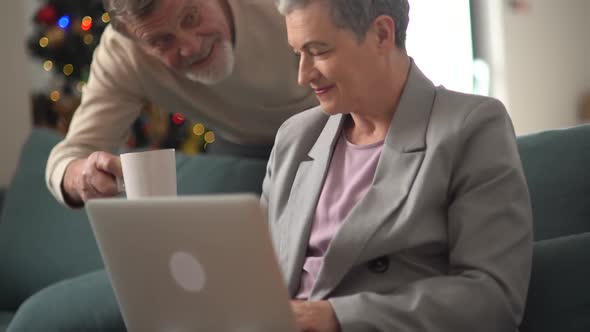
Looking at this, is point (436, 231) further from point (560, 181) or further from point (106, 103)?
point (106, 103)

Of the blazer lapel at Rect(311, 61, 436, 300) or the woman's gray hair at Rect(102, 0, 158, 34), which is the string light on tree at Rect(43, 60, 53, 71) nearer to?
the woman's gray hair at Rect(102, 0, 158, 34)

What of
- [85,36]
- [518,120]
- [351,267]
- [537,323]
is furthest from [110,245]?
[518,120]

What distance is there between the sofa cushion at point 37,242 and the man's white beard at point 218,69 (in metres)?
0.91

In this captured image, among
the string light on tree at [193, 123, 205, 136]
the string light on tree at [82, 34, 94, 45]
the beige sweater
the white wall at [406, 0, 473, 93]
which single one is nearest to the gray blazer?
the beige sweater

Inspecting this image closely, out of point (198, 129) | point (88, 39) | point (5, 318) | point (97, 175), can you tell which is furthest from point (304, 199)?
point (88, 39)

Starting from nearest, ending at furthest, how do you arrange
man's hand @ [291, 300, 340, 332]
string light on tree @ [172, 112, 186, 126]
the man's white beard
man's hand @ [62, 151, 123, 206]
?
man's hand @ [291, 300, 340, 332] → man's hand @ [62, 151, 123, 206] → the man's white beard → string light on tree @ [172, 112, 186, 126]

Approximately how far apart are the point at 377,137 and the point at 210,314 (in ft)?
1.63

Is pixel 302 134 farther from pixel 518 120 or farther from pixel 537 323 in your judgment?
pixel 518 120

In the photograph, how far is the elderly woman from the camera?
A: 1.49 metres

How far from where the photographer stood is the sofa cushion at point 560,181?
6.27 ft

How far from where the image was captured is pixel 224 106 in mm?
2561

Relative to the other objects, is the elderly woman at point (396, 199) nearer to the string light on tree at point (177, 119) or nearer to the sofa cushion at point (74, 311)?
the sofa cushion at point (74, 311)

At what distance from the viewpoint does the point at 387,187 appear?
1.60 metres

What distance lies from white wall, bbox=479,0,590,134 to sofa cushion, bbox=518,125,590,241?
3239 millimetres
